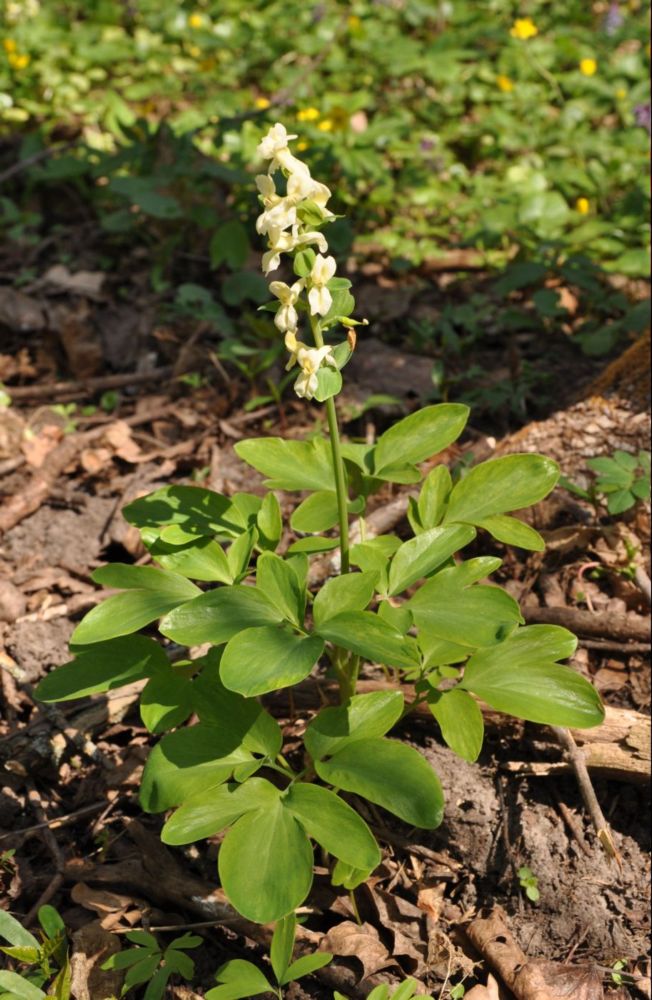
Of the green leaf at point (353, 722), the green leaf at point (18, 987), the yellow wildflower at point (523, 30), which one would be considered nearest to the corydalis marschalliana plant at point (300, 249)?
the green leaf at point (353, 722)

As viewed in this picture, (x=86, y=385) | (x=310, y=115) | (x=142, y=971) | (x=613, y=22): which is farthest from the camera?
(x=613, y=22)

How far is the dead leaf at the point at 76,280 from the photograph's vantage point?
418 cm

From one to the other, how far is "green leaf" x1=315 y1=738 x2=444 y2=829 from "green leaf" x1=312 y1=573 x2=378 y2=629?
0.25 metres

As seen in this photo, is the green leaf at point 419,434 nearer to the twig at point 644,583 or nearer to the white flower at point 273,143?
the white flower at point 273,143

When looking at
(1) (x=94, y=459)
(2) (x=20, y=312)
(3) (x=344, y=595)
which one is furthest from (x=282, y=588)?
(2) (x=20, y=312)

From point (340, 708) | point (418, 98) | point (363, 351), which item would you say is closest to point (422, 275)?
point (363, 351)

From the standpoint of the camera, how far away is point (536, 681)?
1.84m

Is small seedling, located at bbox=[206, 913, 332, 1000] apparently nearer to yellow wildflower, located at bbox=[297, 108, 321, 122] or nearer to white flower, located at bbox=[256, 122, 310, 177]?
white flower, located at bbox=[256, 122, 310, 177]

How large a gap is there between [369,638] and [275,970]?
2.15 feet

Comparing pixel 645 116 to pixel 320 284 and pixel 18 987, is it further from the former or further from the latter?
pixel 18 987

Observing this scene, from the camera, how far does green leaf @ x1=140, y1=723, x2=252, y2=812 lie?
1692mm

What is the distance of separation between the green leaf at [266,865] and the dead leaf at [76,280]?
10.0 ft

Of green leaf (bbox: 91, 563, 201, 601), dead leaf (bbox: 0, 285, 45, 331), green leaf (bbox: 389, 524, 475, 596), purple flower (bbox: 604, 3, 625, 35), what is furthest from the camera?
purple flower (bbox: 604, 3, 625, 35)

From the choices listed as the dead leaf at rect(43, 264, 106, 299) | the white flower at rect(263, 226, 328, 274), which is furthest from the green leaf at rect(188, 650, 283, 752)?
the dead leaf at rect(43, 264, 106, 299)
